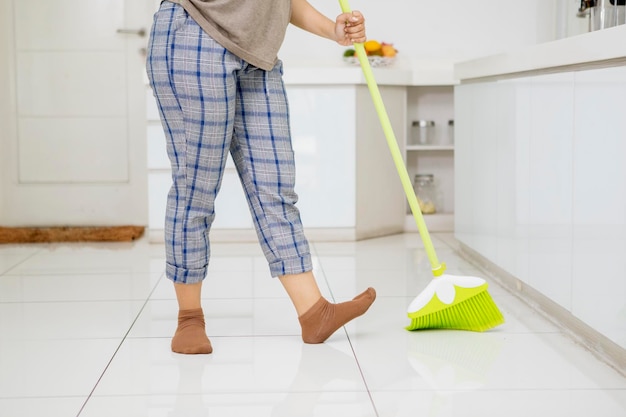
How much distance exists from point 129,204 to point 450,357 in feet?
8.89

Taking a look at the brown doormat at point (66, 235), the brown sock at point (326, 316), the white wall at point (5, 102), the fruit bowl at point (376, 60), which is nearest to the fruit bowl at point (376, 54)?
the fruit bowl at point (376, 60)

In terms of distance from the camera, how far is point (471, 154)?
3301 millimetres

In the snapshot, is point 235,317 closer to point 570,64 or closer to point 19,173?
point 570,64

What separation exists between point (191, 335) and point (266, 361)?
0.19 metres

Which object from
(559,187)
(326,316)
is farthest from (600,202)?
(326,316)

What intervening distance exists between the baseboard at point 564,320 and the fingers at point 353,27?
788mm

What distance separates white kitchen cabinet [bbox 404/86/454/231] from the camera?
445 cm

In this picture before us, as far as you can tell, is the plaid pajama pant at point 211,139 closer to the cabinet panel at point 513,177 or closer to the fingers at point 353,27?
the fingers at point 353,27

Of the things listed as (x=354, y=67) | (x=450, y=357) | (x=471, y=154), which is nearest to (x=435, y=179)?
(x=354, y=67)

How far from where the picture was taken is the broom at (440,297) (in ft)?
7.06

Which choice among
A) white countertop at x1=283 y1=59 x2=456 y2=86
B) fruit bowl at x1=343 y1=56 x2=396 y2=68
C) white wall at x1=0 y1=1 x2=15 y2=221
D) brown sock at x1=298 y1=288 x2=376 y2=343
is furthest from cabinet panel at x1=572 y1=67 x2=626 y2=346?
white wall at x1=0 y1=1 x2=15 y2=221

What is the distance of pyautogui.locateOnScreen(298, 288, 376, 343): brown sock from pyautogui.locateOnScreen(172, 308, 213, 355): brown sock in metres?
0.22

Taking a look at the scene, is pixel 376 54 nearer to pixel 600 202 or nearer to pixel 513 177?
pixel 513 177

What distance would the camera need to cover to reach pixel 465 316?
2.22 meters
